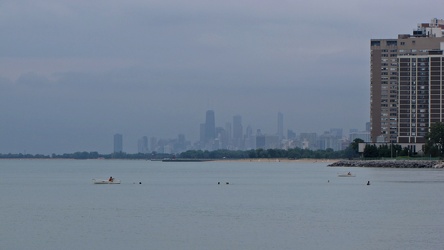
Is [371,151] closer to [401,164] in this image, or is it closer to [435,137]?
[401,164]

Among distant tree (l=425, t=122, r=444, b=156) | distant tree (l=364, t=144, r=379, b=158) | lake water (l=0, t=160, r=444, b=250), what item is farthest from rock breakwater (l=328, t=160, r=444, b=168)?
lake water (l=0, t=160, r=444, b=250)

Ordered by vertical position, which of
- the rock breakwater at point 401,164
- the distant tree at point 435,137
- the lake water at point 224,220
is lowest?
the lake water at point 224,220

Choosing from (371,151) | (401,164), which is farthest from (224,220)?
(371,151)

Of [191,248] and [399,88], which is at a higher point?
[399,88]

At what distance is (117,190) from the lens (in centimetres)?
8888

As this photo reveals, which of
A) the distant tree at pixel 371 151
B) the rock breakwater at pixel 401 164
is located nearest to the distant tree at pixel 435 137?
the rock breakwater at pixel 401 164

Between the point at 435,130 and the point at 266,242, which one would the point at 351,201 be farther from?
the point at 435,130

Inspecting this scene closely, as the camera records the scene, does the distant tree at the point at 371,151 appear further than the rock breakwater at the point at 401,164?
Yes

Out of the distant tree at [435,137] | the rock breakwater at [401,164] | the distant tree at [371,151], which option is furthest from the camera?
the distant tree at [371,151]

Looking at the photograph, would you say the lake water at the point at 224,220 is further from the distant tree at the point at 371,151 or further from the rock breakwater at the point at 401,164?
the distant tree at the point at 371,151

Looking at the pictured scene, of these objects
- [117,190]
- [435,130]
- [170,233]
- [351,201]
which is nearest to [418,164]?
[435,130]

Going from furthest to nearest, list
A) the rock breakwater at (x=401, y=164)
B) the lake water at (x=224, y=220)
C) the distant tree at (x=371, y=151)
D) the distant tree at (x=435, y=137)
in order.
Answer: the distant tree at (x=371, y=151), the distant tree at (x=435, y=137), the rock breakwater at (x=401, y=164), the lake water at (x=224, y=220)

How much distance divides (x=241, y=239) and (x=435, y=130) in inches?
5227

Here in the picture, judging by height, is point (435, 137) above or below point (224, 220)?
above
